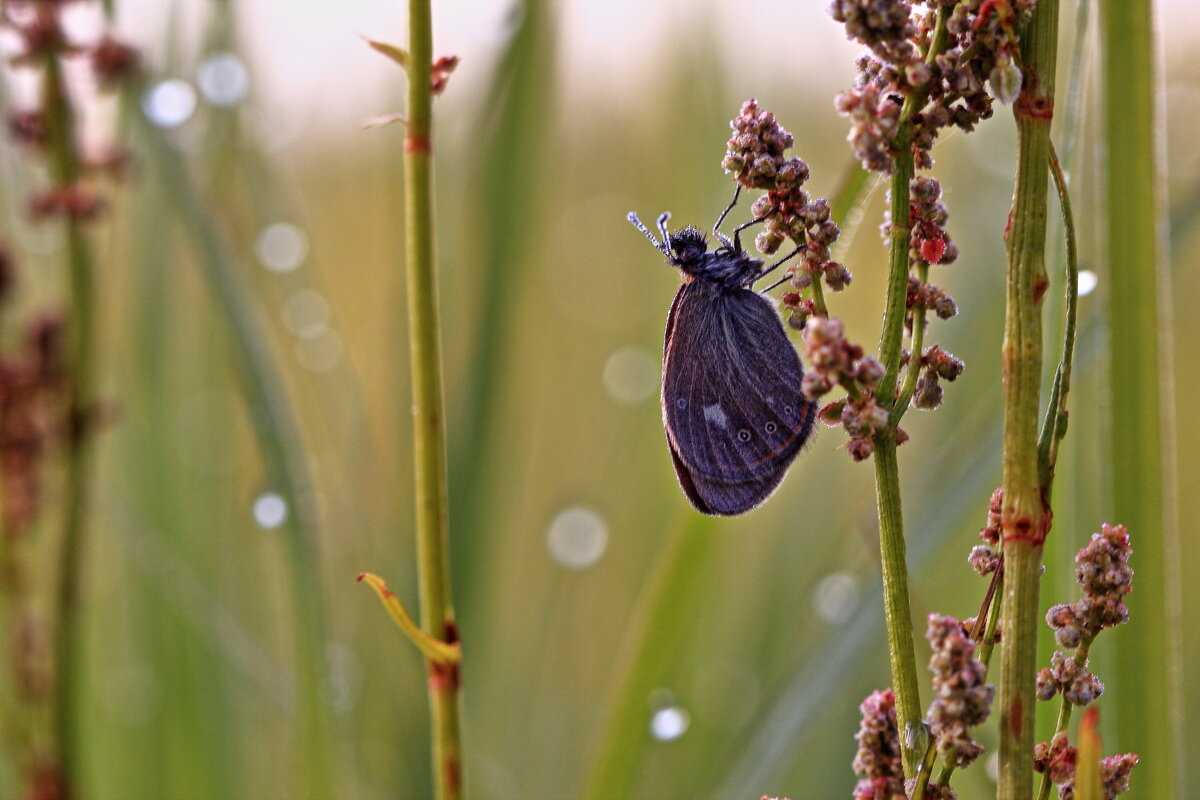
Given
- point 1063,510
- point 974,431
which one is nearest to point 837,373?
point 1063,510

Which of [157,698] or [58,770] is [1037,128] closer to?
[58,770]

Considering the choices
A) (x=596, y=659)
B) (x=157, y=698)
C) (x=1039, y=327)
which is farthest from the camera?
(x=596, y=659)

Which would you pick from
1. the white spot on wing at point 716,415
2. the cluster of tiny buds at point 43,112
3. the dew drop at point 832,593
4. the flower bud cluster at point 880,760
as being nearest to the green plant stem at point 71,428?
the cluster of tiny buds at point 43,112

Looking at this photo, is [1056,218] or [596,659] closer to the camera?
[1056,218]

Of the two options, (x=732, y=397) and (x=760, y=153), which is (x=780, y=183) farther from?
(x=732, y=397)

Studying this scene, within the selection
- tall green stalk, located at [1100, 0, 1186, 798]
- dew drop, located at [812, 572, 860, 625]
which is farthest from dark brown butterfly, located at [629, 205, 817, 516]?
dew drop, located at [812, 572, 860, 625]

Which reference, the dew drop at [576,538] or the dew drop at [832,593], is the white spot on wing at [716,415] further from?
the dew drop at [576,538]

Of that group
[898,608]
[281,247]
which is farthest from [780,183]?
[281,247]
